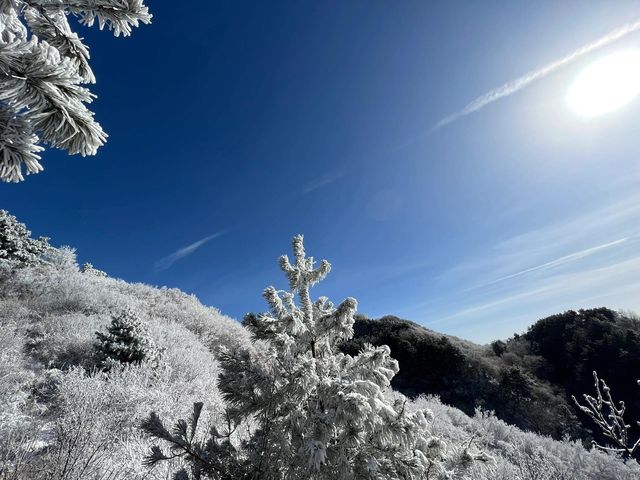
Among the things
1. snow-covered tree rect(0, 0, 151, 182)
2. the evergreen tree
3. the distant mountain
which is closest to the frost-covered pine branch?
snow-covered tree rect(0, 0, 151, 182)

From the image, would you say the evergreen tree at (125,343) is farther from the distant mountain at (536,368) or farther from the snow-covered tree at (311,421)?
the distant mountain at (536,368)

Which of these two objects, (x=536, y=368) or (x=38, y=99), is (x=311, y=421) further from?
(x=536, y=368)

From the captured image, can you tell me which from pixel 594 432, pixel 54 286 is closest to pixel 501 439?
pixel 594 432

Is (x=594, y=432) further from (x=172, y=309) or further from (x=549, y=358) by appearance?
(x=172, y=309)

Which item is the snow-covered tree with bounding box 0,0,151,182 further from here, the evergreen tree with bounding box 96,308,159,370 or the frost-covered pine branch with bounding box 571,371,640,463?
the evergreen tree with bounding box 96,308,159,370

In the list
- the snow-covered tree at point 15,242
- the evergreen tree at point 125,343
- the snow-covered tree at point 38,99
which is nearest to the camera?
the snow-covered tree at point 38,99

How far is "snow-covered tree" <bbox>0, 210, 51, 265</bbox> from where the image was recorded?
54.6 ft

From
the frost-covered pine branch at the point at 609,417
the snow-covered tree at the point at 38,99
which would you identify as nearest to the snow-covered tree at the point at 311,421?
the frost-covered pine branch at the point at 609,417

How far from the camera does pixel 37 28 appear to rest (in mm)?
2303

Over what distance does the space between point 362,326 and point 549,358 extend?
1889cm

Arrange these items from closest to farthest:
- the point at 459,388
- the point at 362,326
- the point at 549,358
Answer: the point at 459,388 → the point at 549,358 → the point at 362,326

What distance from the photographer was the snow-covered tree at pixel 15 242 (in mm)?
16656

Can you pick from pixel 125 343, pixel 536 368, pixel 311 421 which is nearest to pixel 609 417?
pixel 311 421

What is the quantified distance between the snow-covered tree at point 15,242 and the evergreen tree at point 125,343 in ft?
38.3
